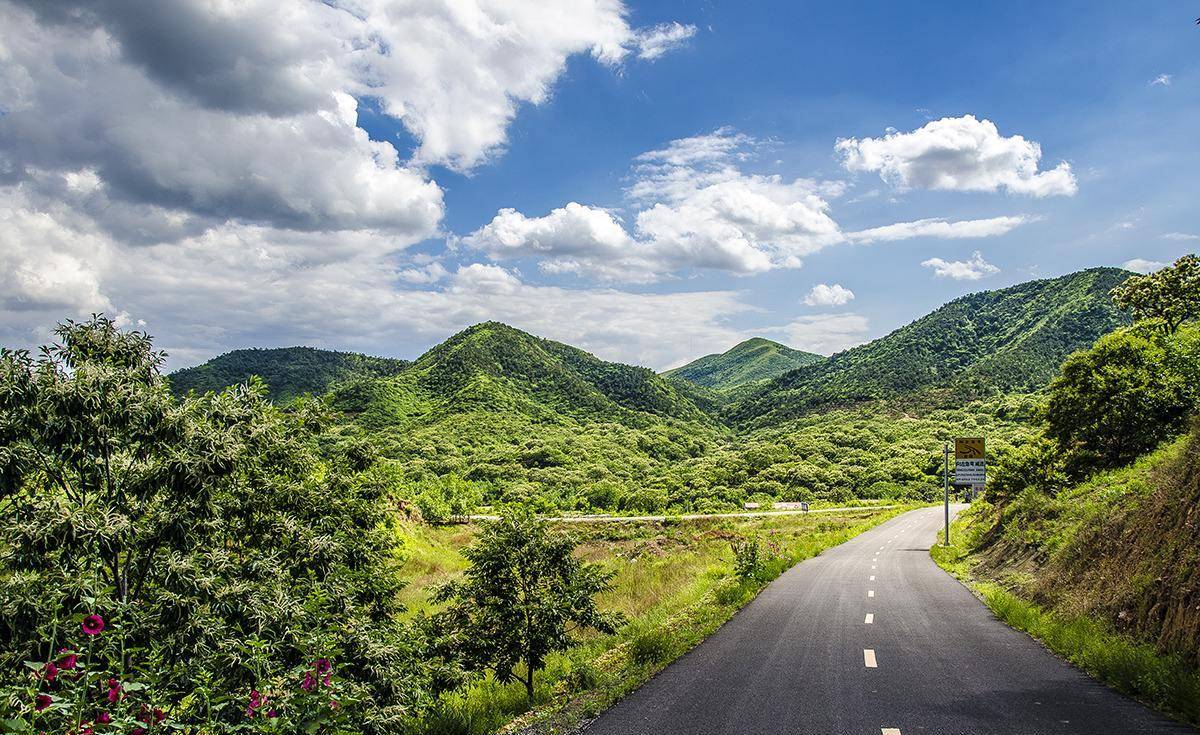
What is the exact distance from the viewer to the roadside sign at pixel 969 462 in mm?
34062

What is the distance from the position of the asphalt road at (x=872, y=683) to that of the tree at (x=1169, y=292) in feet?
25.6

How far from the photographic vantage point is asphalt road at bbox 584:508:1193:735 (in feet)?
25.8

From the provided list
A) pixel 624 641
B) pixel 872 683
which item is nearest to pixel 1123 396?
pixel 872 683

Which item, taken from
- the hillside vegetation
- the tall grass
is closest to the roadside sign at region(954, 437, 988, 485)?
the hillside vegetation

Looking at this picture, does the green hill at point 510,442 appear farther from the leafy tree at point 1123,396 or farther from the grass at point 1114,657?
the grass at point 1114,657

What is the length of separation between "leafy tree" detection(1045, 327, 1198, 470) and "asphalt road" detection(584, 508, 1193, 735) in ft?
33.2

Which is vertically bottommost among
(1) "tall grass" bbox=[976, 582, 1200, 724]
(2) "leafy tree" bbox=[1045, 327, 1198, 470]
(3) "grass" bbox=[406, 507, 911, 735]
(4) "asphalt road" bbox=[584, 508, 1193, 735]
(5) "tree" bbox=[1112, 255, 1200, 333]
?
(3) "grass" bbox=[406, 507, 911, 735]

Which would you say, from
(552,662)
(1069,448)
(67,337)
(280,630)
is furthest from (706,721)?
(1069,448)

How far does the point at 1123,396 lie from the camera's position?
2127cm

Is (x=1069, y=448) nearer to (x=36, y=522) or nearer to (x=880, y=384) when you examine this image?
(x=36, y=522)

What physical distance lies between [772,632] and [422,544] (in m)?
36.7

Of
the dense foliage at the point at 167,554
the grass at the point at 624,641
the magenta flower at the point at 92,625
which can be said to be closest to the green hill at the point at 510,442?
the grass at the point at 624,641

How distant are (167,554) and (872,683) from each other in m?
9.68

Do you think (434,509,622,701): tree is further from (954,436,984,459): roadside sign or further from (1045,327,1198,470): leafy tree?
(954,436,984,459): roadside sign
